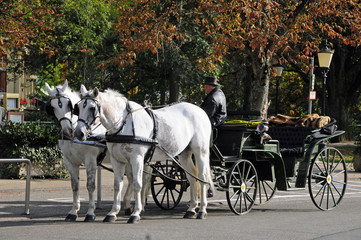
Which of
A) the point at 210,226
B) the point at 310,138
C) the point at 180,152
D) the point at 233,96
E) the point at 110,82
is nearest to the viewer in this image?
the point at 210,226

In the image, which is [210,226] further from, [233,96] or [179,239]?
[233,96]

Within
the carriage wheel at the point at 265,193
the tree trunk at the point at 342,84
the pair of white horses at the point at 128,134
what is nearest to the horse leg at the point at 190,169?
the pair of white horses at the point at 128,134

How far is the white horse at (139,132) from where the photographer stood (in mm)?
8812

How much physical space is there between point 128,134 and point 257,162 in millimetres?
3268

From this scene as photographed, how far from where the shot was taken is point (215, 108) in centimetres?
1045

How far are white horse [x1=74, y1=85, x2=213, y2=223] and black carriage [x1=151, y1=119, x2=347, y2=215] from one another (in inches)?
19.8

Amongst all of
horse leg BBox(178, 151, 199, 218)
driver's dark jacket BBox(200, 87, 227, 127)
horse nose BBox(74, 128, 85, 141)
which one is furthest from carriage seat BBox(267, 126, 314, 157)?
horse nose BBox(74, 128, 85, 141)

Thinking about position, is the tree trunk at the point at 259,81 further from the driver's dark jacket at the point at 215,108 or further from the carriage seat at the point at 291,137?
the driver's dark jacket at the point at 215,108

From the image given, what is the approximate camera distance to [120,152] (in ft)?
29.4

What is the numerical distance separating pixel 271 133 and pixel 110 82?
17.9 meters

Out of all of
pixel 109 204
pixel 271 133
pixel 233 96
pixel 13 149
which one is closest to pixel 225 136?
pixel 271 133

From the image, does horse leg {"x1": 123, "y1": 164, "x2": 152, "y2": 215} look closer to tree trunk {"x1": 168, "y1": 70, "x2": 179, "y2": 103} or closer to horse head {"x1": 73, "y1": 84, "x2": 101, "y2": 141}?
horse head {"x1": 73, "y1": 84, "x2": 101, "y2": 141}

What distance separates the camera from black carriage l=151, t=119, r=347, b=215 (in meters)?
10.3

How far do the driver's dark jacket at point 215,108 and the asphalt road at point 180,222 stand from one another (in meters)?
1.62
